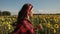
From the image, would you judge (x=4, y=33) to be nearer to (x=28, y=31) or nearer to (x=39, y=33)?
(x=39, y=33)

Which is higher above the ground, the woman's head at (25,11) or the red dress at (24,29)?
the woman's head at (25,11)

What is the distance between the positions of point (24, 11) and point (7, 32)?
5.00 metres

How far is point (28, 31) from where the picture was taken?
13.3 ft

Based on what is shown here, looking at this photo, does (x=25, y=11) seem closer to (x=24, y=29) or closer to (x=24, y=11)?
(x=24, y=11)

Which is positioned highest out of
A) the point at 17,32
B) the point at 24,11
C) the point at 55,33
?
the point at 24,11

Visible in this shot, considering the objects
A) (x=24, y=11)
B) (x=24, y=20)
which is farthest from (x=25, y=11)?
(x=24, y=20)

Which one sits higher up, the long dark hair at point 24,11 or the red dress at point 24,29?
the long dark hair at point 24,11

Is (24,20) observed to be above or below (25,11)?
below

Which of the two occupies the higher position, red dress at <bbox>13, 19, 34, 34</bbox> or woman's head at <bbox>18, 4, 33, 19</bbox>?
woman's head at <bbox>18, 4, 33, 19</bbox>

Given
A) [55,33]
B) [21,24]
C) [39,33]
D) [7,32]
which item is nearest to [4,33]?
[7,32]

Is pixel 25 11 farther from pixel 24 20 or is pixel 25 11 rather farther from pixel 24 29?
pixel 24 29

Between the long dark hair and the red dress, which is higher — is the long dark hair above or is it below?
above

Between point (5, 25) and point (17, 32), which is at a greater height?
point (17, 32)

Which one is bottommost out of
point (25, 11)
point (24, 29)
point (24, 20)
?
point (24, 29)
